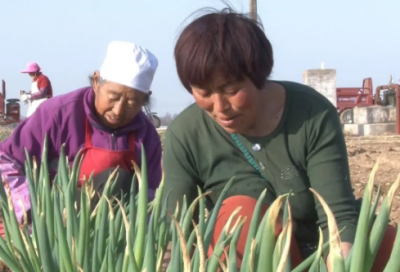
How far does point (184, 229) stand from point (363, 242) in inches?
18.9

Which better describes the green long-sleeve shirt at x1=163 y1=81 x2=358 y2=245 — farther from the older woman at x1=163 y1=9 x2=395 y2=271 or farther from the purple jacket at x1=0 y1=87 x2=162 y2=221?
the purple jacket at x1=0 y1=87 x2=162 y2=221

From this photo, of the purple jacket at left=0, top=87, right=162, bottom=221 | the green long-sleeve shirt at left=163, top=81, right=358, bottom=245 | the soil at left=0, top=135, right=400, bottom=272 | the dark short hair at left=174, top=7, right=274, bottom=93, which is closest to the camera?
the dark short hair at left=174, top=7, right=274, bottom=93

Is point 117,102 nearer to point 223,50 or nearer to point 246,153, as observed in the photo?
point 246,153

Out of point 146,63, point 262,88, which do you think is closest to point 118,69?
point 146,63

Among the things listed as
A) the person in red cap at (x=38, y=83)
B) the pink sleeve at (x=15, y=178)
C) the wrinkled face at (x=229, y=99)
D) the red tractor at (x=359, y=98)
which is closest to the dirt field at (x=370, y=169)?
the pink sleeve at (x=15, y=178)

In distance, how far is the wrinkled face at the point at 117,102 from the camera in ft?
7.06

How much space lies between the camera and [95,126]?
2.28 m

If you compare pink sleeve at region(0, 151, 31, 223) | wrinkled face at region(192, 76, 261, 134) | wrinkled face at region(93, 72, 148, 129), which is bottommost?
pink sleeve at region(0, 151, 31, 223)

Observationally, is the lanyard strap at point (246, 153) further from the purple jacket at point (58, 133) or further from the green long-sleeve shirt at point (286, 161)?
the purple jacket at point (58, 133)

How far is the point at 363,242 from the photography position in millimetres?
679

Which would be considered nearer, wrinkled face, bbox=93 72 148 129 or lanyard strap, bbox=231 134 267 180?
lanyard strap, bbox=231 134 267 180

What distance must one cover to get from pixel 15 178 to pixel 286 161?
2.94ft

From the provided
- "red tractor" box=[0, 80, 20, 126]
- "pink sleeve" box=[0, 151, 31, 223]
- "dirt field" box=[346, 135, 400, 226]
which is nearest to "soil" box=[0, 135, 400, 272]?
"dirt field" box=[346, 135, 400, 226]

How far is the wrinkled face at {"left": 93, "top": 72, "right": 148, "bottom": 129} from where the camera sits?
2.15 m
